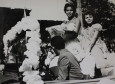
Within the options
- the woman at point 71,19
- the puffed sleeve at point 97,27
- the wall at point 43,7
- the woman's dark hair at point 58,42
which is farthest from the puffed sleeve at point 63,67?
the puffed sleeve at point 97,27

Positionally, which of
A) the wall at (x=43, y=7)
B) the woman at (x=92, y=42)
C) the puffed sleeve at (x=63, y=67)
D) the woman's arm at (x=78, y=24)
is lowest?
the puffed sleeve at (x=63, y=67)

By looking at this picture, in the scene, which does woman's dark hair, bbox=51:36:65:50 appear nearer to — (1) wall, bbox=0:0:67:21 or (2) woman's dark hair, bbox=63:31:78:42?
(2) woman's dark hair, bbox=63:31:78:42

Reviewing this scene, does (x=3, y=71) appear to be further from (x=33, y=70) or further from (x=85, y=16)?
(x=85, y=16)

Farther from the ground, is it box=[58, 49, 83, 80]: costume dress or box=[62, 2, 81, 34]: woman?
box=[62, 2, 81, 34]: woman

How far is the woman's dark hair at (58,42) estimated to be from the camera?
349cm

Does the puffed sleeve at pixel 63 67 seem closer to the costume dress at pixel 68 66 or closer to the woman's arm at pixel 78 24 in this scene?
the costume dress at pixel 68 66

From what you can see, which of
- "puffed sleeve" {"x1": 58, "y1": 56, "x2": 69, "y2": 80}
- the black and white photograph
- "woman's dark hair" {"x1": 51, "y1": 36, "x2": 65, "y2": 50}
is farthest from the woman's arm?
"puffed sleeve" {"x1": 58, "y1": 56, "x2": 69, "y2": 80}

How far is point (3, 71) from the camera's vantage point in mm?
3314

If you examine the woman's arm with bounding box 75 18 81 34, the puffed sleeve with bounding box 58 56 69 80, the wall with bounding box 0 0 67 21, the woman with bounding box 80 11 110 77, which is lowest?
the puffed sleeve with bounding box 58 56 69 80

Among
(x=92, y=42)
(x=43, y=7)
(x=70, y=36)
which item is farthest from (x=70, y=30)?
(x=43, y=7)

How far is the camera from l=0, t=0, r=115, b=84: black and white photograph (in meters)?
3.36

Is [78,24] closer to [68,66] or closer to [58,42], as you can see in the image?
[58,42]

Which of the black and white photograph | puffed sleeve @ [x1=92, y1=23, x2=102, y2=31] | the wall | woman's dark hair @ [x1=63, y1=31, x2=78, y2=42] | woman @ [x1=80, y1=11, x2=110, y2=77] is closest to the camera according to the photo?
the black and white photograph

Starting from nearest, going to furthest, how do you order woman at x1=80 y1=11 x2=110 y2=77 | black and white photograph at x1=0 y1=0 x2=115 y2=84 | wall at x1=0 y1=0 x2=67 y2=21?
black and white photograph at x1=0 y1=0 x2=115 y2=84
wall at x1=0 y1=0 x2=67 y2=21
woman at x1=80 y1=11 x2=110 y2=77
